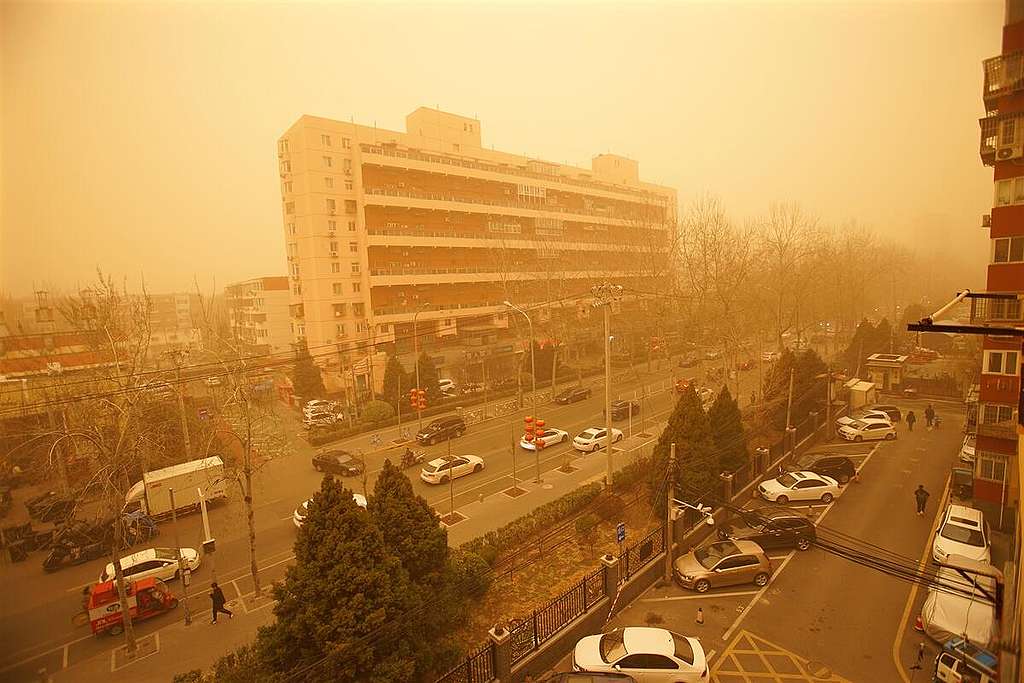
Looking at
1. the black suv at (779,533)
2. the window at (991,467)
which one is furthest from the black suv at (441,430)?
the window at (991,467)

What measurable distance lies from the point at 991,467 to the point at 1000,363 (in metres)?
3.08

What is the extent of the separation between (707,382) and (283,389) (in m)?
30.2

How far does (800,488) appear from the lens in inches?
653

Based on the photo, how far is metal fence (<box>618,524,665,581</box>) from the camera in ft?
38.8

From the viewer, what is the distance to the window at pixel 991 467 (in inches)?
556

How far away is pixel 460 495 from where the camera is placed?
18109 millimetres

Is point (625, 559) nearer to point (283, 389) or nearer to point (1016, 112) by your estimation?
point (1016, 112)

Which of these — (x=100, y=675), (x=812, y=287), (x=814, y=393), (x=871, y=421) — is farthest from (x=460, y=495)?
(x=812, y=287)

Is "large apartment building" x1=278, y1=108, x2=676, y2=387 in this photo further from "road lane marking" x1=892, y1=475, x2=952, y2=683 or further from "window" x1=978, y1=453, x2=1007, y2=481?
"window" x1=978, y1=453, x2=1007, y2=481

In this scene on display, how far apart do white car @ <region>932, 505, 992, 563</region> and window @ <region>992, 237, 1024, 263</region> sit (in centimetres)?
723

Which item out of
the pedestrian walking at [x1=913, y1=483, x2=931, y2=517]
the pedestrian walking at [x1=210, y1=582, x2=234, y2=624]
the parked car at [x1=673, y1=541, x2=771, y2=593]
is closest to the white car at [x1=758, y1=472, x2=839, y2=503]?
the pedestrian walking at [x1=913, y1=483, x2=931, y2=517]

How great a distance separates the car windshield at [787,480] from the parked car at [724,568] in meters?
5.14

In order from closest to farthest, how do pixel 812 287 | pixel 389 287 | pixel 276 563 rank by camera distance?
pixel 276 563, pixel 389 287, pixel 812 287

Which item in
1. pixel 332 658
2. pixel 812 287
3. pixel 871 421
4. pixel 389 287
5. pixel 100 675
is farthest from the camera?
pixel 812 287
